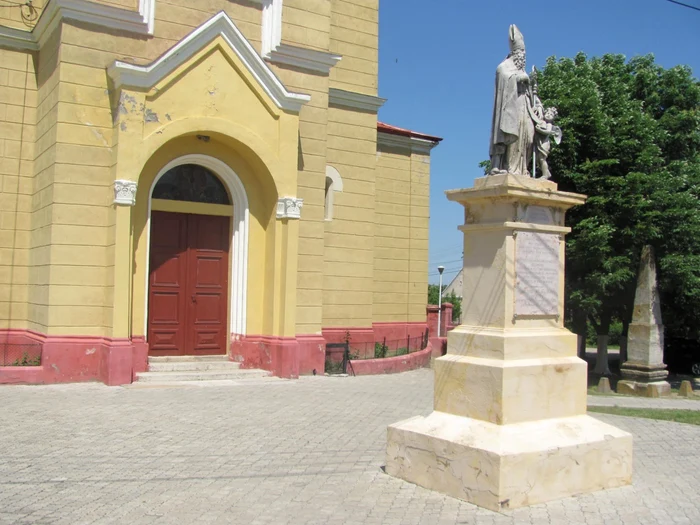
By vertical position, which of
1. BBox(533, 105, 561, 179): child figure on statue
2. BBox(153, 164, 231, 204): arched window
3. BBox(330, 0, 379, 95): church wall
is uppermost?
BBox(330, 0, 379, 95): church wall

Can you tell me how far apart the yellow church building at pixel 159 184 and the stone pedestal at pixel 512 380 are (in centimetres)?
760

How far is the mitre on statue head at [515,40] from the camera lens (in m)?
7.40

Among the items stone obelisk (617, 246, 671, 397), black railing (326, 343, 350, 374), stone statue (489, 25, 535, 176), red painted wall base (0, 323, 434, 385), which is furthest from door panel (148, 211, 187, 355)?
stone obelisk (617, 246, 671, 397)

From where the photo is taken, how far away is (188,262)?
14859 millimetres

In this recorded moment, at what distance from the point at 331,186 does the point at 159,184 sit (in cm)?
499

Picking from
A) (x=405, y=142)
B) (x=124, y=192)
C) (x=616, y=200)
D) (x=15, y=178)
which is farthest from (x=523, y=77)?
→ (x=405, y=142)

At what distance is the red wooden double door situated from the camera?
47.5 feet

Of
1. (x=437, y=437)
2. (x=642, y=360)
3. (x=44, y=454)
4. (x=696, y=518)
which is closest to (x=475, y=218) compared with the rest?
(x=437, y=437)

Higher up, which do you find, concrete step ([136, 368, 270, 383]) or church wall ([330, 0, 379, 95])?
church wall ([330, 0, 379, 95])

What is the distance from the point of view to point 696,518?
6.09 metres

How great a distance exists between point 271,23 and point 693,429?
→ 1102 cm

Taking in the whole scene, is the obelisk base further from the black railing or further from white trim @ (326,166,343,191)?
white trim @ (326,166,343,191)

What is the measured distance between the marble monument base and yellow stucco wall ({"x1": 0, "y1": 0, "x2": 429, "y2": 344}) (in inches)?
288

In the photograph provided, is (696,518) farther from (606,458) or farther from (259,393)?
(259,393)
